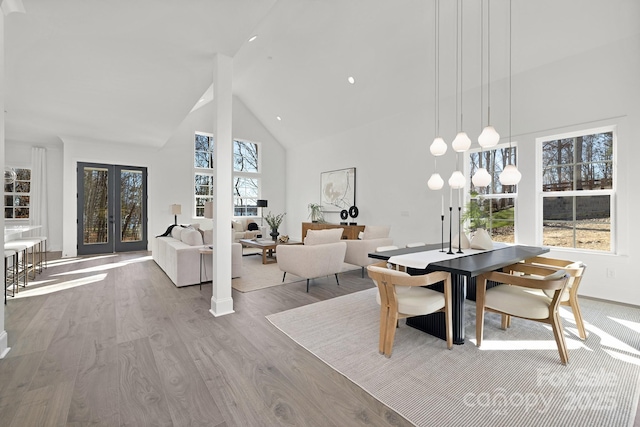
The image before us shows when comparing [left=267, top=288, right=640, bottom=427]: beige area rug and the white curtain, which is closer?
[left=267, top=288, right=640, bottom=427]: beige area rug

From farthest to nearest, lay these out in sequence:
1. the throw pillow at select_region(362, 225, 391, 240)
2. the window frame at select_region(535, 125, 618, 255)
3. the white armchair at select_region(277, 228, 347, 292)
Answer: the throw pillow at select_region(362, 225, 391, 240), the white armchair at select_region(277, 228, 347, 292), the window frame at select_region(535, 125, 618, 255)

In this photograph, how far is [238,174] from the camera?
30.7ft

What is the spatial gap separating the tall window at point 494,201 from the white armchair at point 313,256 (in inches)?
99.3

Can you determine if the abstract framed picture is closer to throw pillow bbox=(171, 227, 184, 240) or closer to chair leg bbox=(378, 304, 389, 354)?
throw pillow bbox=(171, 227, 184, 240)

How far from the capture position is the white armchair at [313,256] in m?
3.94

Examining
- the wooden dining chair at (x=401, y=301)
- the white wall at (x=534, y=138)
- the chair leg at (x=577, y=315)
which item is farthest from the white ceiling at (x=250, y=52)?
the chair leg at (x=577, y=315)

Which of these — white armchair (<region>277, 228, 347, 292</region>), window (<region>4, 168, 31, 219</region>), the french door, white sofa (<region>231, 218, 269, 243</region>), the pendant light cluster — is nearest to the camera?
the pendant light cluster

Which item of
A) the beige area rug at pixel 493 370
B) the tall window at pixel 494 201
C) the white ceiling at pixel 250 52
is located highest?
the white ceiling at pixel 250 52

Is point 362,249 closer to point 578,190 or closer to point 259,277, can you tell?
point 259,277

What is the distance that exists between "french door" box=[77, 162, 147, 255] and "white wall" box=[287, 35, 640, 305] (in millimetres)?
6102

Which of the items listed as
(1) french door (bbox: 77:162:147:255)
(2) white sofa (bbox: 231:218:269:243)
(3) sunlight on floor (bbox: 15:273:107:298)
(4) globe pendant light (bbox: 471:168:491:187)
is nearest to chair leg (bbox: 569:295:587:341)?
(4) globe pendant light (bbox: 471:168:491:187)

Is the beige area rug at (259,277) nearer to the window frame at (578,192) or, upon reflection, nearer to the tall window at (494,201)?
the tall window at (494,201)

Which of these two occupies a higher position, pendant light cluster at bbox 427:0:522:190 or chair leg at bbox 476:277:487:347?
pendant light cluster at bbox 427:0:522:190

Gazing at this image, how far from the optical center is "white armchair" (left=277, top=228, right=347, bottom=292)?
3.94 m
